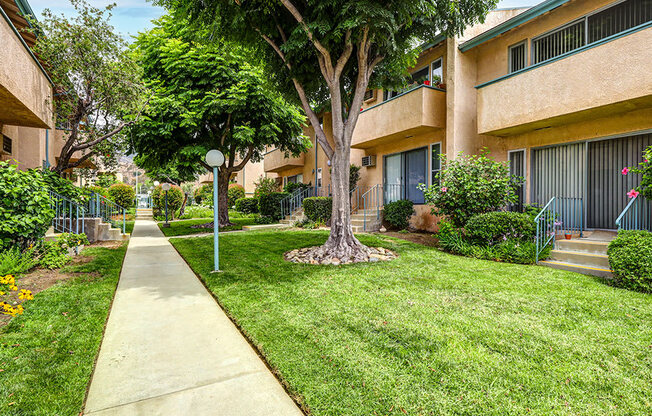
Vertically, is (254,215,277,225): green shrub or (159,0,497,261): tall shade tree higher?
(159,0,497,261): tall shade tree

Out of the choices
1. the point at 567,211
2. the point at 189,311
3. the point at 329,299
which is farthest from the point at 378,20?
the point at 567,211

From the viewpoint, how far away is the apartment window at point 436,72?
35.7 feet

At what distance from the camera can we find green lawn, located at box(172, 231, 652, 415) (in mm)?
2359

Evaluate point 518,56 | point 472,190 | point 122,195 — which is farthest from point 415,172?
point 122,195

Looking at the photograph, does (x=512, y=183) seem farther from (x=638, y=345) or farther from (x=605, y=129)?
(x=638, y=345)

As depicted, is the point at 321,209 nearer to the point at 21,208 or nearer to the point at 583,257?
the point at 583,257

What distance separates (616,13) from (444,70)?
174 inches

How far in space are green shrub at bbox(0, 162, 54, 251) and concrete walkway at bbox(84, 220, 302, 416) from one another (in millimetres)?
2404

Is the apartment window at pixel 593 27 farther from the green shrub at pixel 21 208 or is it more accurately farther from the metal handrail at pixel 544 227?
the green shrub at pixel 21 208

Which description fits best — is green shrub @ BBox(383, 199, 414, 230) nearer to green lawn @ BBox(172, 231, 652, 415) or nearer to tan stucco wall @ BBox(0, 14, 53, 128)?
green lawn @ BBox(172, 231, 652, 415)

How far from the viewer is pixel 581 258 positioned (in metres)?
6.30

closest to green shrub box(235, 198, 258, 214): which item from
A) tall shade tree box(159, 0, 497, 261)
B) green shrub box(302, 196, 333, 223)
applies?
green shrub box(302, 196, 333, 223)

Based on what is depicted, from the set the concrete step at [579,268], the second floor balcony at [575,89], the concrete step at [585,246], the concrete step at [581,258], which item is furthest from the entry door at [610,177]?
the concrete step at [579,268]

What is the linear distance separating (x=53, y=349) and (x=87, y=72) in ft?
27.3
